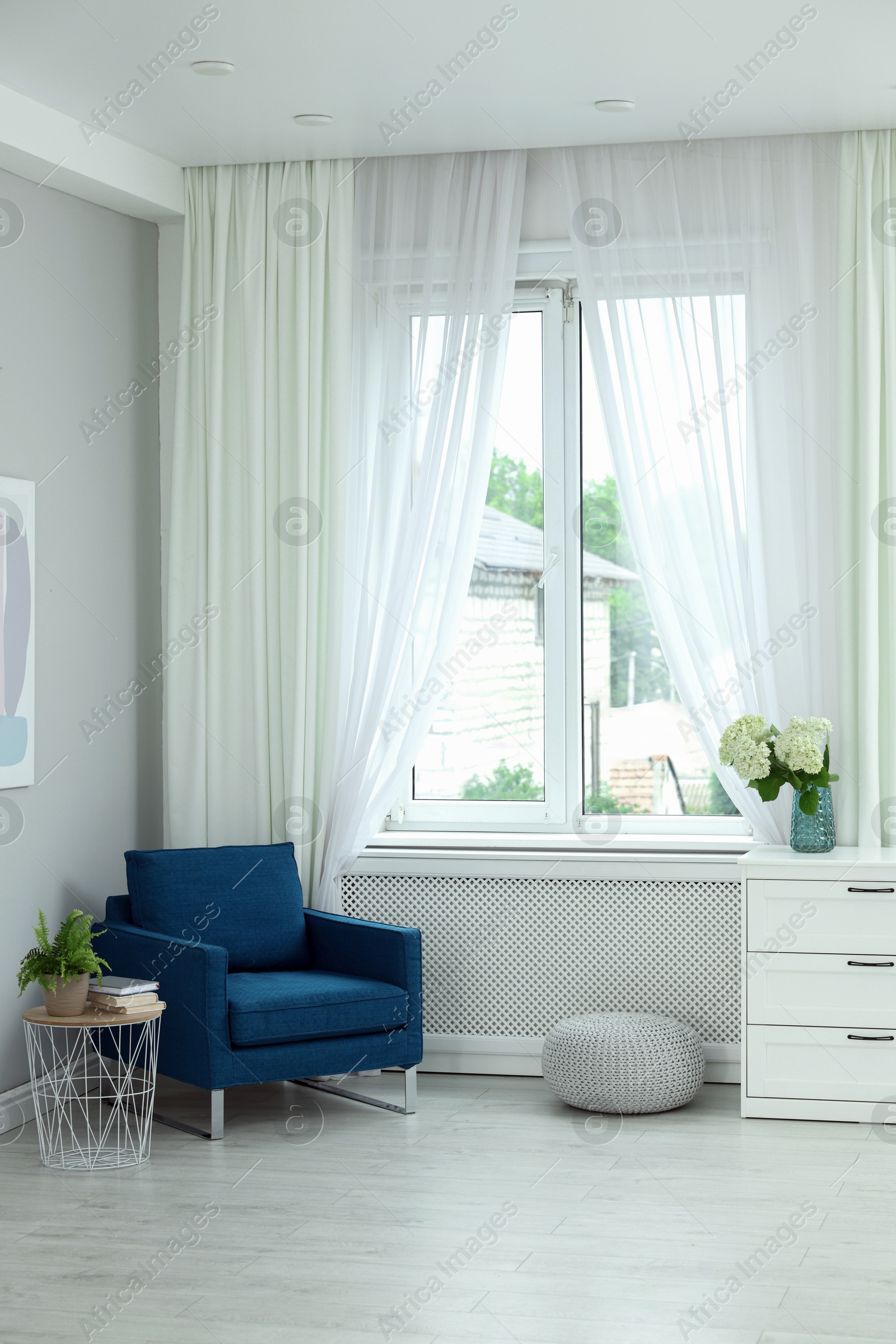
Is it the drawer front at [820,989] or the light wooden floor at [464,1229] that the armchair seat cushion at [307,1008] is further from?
the drawer front at [820,989]

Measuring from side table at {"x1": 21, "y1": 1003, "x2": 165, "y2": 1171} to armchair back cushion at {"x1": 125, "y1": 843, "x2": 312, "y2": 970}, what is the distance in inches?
14.2

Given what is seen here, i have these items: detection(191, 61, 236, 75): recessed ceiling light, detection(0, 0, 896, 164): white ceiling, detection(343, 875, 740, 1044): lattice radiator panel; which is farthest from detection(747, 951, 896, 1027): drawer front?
detection(191, 61, 236, 75): recessed ceiling light

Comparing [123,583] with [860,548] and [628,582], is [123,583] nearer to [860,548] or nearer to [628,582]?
[628,582]

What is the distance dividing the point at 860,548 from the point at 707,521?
1.60 feet

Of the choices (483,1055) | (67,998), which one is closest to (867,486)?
(483,1055)

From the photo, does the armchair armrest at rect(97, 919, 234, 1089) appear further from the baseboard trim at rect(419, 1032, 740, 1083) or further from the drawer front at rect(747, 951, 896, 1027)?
the drawer front at rect(747, 951, 896, 1027)

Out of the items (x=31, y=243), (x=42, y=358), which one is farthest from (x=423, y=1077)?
(x=31, y=243)

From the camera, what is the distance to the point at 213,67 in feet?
12.2

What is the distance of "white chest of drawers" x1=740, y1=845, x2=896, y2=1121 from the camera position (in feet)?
12.8

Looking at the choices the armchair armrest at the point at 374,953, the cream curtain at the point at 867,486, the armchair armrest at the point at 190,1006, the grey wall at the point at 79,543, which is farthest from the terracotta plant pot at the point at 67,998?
the cream curtain at the point at 867,486

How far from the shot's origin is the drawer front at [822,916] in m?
3.89

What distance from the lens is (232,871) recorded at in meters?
4.30

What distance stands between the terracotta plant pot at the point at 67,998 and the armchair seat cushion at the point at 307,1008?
15.9 inches

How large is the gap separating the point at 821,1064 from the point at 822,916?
0.44m
